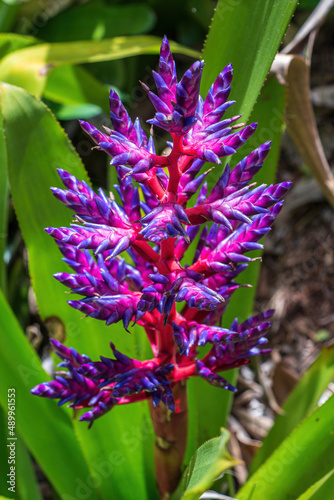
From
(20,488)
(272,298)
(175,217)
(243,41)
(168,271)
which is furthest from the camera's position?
(272,298)

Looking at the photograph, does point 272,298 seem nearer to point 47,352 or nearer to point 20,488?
point 47,352

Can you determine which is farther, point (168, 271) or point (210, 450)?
point (168, 271)

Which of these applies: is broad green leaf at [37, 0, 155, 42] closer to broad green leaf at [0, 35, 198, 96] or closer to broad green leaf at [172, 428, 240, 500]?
broad green leaf at [0, 35, 198, 96]

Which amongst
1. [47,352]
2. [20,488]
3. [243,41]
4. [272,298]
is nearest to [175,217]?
[243,41]

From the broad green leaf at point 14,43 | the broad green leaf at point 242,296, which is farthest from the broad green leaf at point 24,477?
the broad green leaf at point 14,43

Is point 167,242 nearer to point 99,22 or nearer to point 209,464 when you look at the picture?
point 209,464

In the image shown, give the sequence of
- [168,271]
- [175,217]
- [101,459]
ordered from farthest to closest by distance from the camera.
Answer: [101,459]
[168,271]
[175,217]
